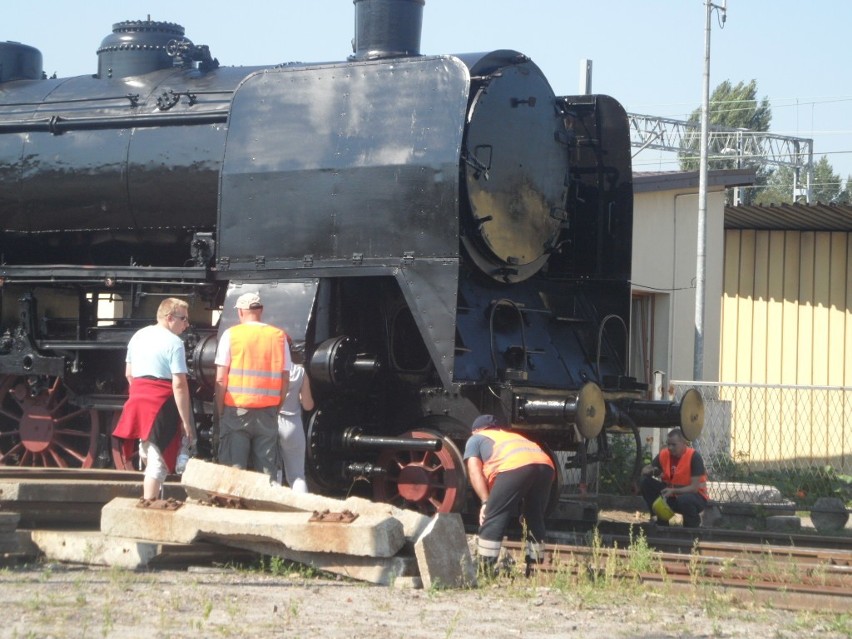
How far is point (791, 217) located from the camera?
17453 mm

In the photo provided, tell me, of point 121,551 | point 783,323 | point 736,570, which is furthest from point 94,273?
point 783,323

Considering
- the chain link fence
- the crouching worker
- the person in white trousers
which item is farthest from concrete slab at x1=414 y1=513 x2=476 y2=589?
the chain link fence

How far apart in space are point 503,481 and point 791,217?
11.0 metres

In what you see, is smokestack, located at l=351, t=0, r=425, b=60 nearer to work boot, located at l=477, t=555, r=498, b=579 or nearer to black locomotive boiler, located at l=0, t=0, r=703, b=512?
black locomotive boiler, located at l=0, t=0, r=703, b=512

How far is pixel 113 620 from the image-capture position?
5.66m

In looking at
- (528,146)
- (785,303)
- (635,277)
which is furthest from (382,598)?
(785,303)

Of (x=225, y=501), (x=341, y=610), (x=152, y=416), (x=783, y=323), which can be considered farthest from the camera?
(x=783, y=323)

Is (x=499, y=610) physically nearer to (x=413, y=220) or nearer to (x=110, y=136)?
(x=413, y=220)

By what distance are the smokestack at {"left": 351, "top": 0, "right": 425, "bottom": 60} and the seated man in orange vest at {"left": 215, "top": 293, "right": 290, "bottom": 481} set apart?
96.3 inches

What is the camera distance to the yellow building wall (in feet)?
56.9

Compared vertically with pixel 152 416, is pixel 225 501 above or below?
below

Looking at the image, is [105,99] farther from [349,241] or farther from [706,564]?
[706,564]

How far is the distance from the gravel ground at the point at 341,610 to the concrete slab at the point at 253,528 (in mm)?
215

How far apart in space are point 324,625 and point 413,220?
11.5 ft
